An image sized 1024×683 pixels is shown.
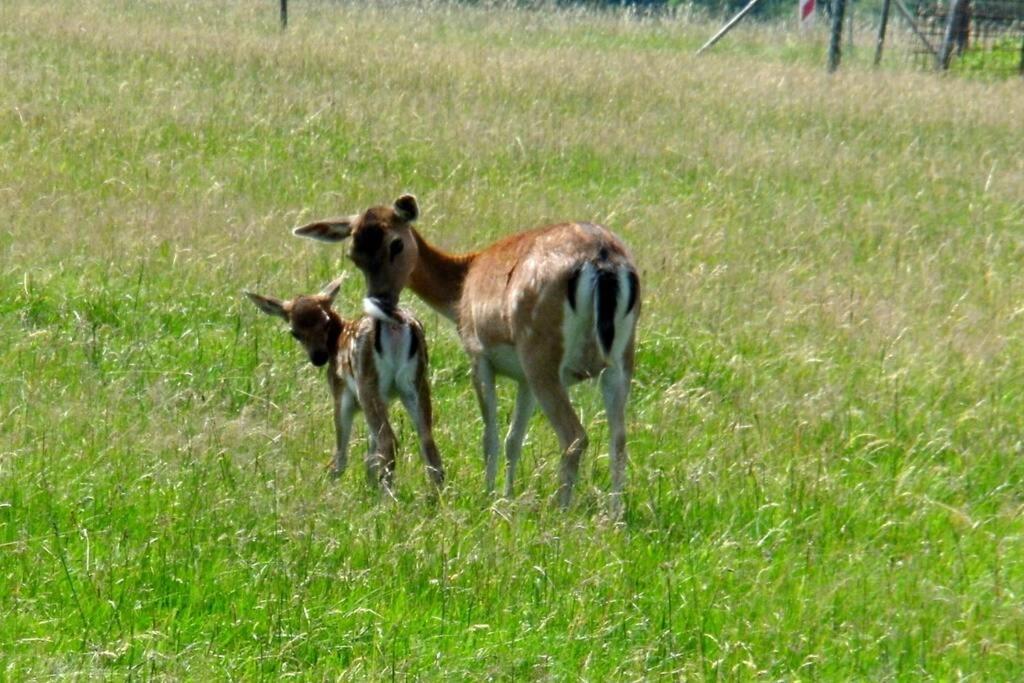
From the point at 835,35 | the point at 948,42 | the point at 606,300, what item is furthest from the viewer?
the point at 948,42

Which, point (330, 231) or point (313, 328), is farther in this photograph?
point (330, 231)

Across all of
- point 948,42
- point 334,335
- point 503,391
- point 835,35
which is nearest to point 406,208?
point 334,335

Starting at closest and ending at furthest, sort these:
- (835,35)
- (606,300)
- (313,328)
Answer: (606,300)
(313,328)
(835,35)

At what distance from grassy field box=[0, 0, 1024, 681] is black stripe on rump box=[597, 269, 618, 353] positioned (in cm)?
75

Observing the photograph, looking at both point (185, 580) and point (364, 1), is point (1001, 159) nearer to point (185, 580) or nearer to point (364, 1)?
point (185, 580)

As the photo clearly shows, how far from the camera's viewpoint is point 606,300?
713 centimetres

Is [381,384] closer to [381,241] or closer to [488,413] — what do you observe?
[488,413]

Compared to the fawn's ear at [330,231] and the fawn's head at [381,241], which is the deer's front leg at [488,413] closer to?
the fawn's head at [381,241]

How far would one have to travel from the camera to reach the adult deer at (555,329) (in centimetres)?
717

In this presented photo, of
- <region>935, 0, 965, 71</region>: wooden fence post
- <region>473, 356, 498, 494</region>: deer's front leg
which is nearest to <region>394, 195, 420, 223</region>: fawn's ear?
<region>473, 356, 498, 494</region>: deer's front leg

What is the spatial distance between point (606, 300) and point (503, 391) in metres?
2.09

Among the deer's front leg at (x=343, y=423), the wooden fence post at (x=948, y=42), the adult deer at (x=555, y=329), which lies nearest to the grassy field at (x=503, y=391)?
the deer's front leg at (x=343, y=423)

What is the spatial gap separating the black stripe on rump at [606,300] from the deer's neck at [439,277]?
1.57m

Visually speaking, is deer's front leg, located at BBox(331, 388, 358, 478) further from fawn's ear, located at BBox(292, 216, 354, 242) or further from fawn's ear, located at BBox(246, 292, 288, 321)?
fawn's ear, located at BBox(292, 216, 354, 242)
